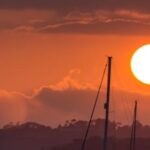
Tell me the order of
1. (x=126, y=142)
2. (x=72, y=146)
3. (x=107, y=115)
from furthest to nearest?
(x=72, y=146), (x=126, y=142), (x=107, y=115)

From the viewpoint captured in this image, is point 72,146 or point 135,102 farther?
point 72,146

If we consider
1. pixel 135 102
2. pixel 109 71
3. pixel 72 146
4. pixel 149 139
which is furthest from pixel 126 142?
pixel 109 71

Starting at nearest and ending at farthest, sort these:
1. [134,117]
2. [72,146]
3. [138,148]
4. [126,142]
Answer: [134,117]
[138,148]
[126,142]
[72,146]

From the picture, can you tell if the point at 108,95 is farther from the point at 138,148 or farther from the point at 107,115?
the point at 138,148

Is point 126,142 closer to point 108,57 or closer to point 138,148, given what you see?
point 138,148

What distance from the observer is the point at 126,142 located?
184 m

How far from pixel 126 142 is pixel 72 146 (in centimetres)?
1620

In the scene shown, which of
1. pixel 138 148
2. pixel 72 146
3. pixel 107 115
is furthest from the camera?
pixel 72 146

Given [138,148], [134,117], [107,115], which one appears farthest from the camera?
[138,148]

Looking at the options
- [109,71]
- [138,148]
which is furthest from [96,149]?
[109,71]

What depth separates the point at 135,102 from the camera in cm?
7825

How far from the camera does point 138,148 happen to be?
6442 inches

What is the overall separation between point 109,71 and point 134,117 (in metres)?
12.7

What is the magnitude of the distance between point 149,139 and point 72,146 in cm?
1793
